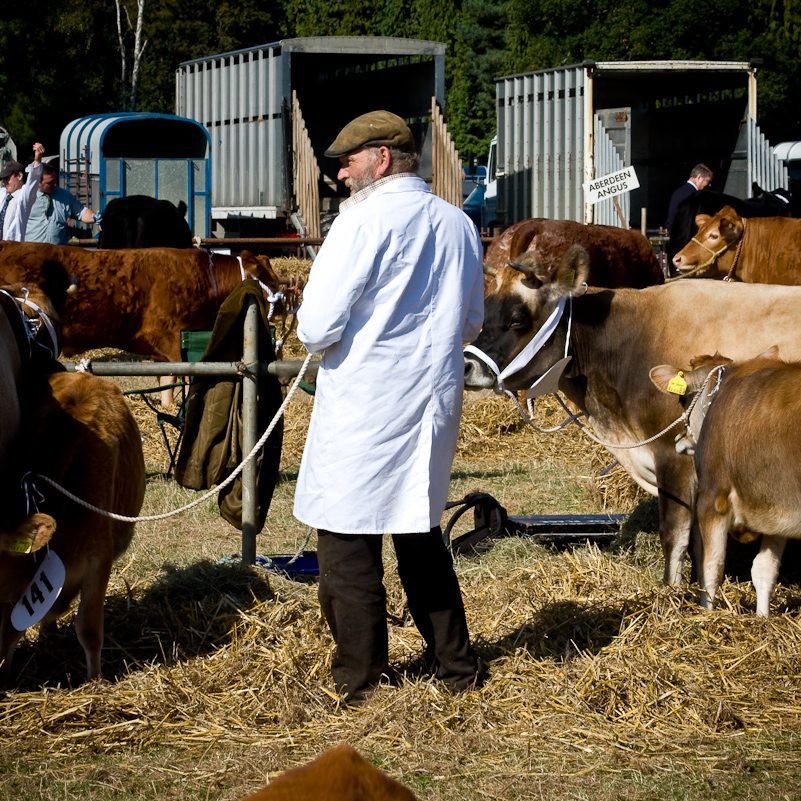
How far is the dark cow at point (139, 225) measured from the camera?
45.9 ft

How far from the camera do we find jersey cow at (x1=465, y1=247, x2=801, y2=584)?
5891 millimetres

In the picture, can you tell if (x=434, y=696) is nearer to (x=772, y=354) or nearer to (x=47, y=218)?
(x=772, y=354)

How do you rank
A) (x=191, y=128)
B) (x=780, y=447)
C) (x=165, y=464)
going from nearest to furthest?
(x=780, y=447), (x=165, y=464), (x=191, y=128)

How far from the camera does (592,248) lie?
481 inches

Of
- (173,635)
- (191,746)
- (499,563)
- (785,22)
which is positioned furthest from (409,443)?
(785,22)

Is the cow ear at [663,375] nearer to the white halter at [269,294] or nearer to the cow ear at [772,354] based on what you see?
the cow ear at [772,354]

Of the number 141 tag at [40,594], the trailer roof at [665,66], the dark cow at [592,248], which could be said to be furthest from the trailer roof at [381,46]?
the number 141 tag at [40,594]

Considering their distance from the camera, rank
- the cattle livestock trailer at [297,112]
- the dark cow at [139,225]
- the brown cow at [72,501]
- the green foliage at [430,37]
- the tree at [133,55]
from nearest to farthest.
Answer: the brown cow at [72,501], the dark cow at [139,225], the cattle livestock trailer at [297,112], the green foliage at [430,37], the tree at [133,55]

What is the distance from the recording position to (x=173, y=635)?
5023 millimetres

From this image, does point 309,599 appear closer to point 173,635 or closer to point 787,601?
point 173,635

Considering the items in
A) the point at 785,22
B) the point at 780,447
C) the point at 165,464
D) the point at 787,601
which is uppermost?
the point at 785,22

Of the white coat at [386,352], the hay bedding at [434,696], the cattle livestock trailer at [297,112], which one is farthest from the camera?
the cattle livestock trailer at [297,112]

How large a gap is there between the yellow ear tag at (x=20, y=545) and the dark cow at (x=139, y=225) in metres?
10.2

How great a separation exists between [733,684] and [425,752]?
Result: 1390 millimetres
